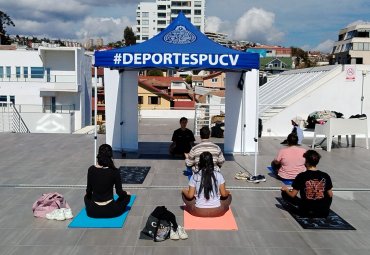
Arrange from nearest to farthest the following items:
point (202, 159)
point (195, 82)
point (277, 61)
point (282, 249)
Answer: point (282, 249) → point (202, 159) → point (195, 82) → point (277, 61)

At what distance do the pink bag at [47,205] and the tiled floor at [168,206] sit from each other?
0.14 m

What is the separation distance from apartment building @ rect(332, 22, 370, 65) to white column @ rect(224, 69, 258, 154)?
73228mm

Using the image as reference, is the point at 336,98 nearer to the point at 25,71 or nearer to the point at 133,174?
the point at 133,174

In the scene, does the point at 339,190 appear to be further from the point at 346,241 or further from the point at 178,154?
the point at 178,154

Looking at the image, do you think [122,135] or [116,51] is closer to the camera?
[116,51]

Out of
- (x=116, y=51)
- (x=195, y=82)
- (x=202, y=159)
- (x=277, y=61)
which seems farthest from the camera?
(x=277, y=61)

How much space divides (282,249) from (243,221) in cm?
111

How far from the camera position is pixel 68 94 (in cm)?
4209

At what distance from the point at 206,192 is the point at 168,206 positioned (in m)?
1.15

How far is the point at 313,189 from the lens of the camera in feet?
20.0

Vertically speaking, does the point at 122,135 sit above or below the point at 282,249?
above

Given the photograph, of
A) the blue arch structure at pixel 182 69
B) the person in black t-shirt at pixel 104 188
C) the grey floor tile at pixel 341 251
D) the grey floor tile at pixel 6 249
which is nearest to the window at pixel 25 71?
the blue arch structure at pixel 182 69

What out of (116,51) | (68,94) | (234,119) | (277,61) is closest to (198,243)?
(116,51)

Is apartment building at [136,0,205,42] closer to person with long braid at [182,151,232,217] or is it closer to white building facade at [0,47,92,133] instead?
white building facade at [0,47,92,133]
